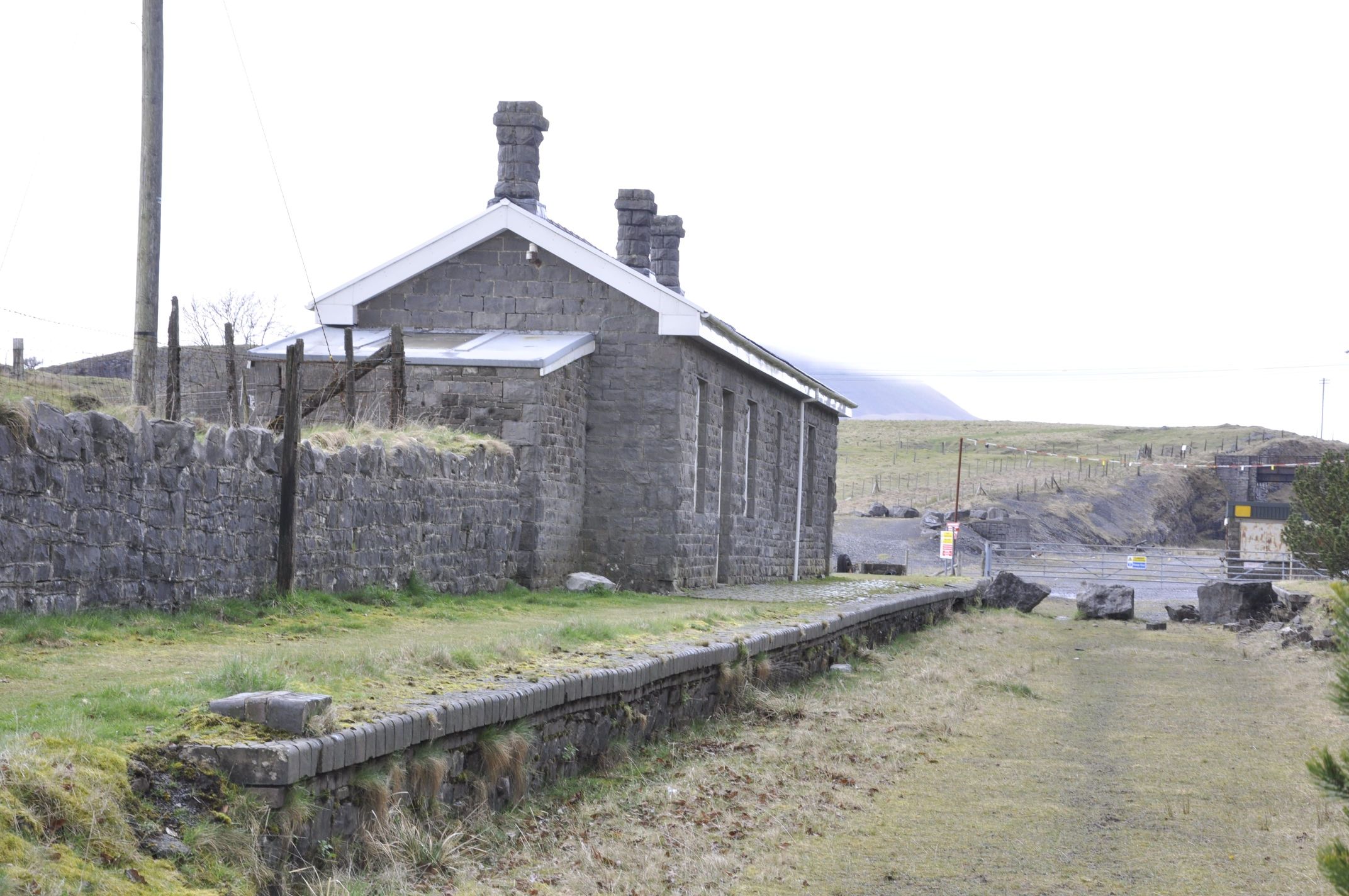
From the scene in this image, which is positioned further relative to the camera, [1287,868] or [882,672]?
[882,672]

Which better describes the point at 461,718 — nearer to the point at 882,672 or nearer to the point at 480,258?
the point at 882,672

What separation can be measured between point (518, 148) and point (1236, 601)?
1514 cm

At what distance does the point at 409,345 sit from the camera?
59.0 ft

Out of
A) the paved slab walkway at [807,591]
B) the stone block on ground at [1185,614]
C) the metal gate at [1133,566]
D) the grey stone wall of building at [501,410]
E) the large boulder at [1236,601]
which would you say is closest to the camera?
the grey stone wall of building at [501,410]

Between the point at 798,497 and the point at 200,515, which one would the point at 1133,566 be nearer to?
the point at 798,497

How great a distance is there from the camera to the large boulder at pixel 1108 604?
26453 millimetres

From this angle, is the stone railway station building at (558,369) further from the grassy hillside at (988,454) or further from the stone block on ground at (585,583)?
the grassy hillside at (988,454)

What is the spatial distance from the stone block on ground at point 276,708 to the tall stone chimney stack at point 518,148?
1591 cm

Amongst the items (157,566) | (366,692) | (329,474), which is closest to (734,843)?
(366,692)

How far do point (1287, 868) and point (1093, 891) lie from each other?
1.16m

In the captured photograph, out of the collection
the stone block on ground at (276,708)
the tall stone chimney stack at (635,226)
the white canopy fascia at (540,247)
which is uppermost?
the tall stone chimney stack at (635,226)

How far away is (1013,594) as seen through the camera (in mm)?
27578

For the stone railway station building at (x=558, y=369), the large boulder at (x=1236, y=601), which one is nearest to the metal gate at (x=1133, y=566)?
the large boulder at (x=1236, y=601)

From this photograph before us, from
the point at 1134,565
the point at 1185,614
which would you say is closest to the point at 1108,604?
the point at 1185,614
